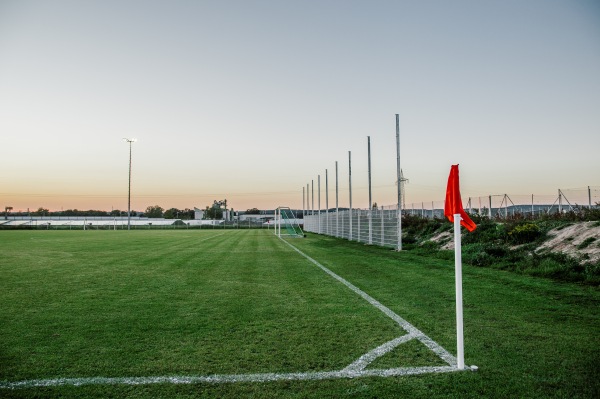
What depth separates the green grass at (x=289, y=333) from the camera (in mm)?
3152

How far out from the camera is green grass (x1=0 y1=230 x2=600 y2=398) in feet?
10.3

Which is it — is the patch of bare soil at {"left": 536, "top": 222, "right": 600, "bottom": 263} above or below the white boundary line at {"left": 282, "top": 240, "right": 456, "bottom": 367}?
above

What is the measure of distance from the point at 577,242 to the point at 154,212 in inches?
6379

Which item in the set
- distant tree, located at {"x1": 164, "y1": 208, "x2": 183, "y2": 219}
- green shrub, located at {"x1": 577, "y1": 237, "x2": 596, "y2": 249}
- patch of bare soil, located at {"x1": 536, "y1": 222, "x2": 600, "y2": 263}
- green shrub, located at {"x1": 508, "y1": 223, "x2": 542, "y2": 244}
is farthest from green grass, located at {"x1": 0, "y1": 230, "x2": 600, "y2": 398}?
distant tree, located at {"x1": 164, "y1": 208, "x2": 183, "y2": 219}

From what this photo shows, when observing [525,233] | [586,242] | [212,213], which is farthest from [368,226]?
[212,213]

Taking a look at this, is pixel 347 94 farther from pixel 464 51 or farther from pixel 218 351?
pixel 218 351

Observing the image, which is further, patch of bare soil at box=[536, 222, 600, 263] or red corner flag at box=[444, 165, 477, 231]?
patch of bare soil at box=[536, 222, 600, 263]

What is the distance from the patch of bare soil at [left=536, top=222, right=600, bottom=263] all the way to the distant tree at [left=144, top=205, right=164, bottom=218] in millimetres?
151894

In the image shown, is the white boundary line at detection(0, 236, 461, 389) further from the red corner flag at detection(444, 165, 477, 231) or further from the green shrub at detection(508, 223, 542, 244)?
the green shrub at detection(508, 223, 542, 244)

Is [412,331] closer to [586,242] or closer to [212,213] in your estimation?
[586,242]

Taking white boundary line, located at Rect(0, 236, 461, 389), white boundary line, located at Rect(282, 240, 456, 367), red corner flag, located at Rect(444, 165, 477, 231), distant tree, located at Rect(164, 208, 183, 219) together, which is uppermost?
distant tree, located at Rect(164, 208, 183, 219)

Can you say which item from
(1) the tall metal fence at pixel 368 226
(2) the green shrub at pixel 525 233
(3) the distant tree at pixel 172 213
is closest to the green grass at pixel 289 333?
(2) the green shrub at pixel 525 233

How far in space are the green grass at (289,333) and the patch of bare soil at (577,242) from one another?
7.16 ft

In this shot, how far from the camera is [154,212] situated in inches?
6280
